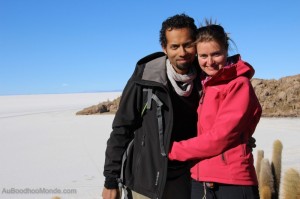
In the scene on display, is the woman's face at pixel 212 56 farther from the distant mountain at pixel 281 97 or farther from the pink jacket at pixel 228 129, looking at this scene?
the distant mountain at pixel 281 97

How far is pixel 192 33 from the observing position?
2297 mm

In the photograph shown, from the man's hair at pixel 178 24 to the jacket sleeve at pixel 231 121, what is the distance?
0.56 m

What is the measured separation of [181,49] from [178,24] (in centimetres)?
15

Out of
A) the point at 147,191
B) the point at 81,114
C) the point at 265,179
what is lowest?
the point at 81,114

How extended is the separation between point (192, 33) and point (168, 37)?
0.15 m

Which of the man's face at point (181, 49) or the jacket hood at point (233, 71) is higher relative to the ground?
the man's face at point (181, 49)

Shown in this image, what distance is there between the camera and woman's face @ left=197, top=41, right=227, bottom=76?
204 cm

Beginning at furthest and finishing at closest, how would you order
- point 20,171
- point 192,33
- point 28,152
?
point 28,152 < point 20,171 < point 192,33

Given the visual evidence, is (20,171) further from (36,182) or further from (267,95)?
(267,95)

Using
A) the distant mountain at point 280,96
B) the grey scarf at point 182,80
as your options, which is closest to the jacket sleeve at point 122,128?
the grey scarf at point 182,80

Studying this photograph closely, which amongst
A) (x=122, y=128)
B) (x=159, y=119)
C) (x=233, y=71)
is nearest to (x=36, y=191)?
(x=122, y=128)

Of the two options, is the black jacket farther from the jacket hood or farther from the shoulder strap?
the jacket hood

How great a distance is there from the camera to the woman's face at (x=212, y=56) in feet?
6.70

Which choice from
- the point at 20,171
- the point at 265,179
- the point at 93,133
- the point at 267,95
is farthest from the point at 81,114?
the point at 265,179
